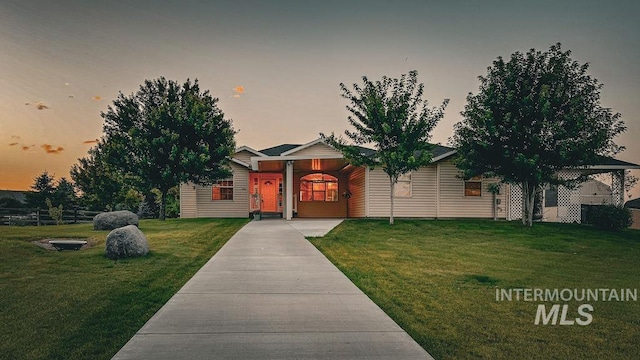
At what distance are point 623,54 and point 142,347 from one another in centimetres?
2200

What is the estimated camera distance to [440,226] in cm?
1806

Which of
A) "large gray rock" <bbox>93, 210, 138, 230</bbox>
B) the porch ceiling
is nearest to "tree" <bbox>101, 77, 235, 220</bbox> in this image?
the porch ceiling

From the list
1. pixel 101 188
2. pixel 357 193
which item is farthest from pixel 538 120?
pixel 101 188

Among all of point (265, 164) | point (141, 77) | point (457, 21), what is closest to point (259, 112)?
point (265, 164)

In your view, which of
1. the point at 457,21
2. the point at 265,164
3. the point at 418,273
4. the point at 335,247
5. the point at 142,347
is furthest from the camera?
the point at 265,164

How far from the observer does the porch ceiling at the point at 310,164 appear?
2022 cm

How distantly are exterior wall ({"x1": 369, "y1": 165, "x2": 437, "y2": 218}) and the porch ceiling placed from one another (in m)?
2.66

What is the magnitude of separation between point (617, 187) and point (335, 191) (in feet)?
51.3

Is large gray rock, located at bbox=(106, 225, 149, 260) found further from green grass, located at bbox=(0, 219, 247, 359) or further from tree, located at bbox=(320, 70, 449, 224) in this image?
tree, located at bbox=(320, 70, 449, 224)

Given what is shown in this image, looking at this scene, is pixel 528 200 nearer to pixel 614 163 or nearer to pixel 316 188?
pixel 614 163

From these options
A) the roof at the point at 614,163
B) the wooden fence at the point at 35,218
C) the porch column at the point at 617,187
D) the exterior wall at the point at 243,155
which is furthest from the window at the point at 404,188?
the wooden fence at the point at 35,218

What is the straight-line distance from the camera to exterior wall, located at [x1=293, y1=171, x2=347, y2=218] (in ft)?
81.2

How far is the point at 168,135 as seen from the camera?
2055 cm

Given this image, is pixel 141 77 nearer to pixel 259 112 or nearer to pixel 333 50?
pixel 259 112
